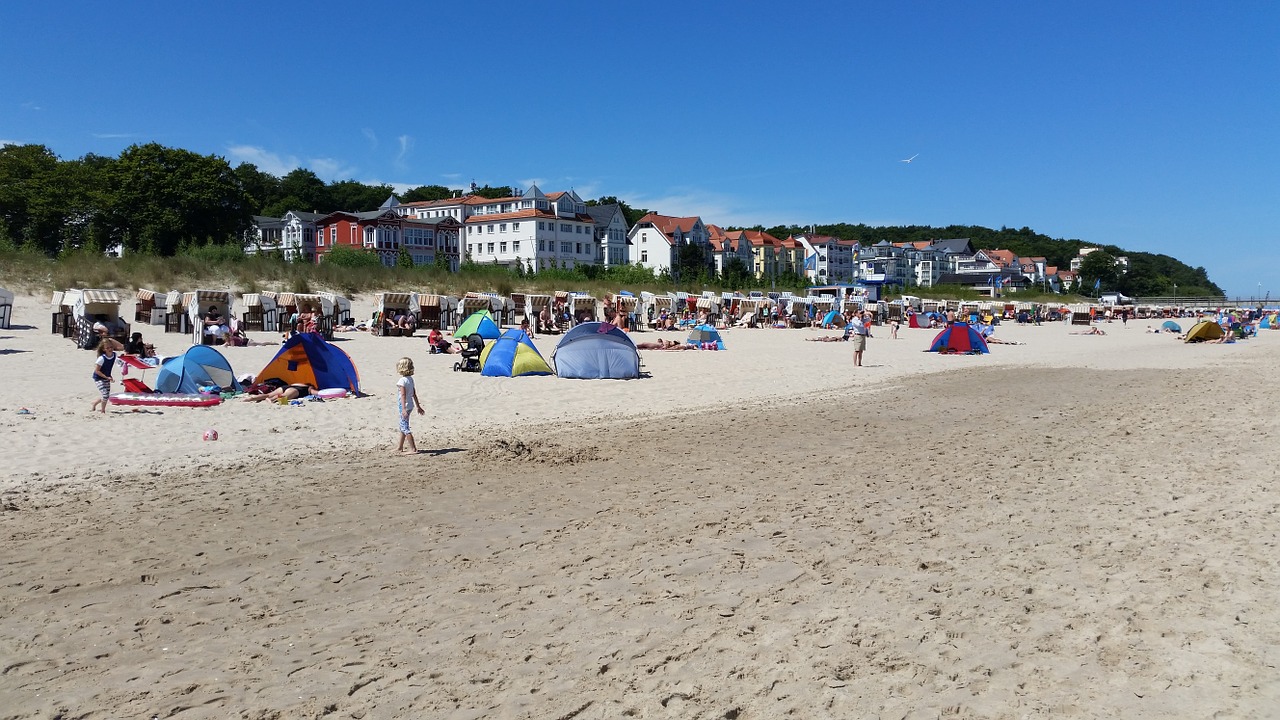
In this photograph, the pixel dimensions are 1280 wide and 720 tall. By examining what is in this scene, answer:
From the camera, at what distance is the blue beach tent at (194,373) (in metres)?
13.8

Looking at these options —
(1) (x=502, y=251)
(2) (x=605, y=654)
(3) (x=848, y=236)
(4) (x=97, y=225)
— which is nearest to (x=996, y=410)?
(2) (x=605, y=654)

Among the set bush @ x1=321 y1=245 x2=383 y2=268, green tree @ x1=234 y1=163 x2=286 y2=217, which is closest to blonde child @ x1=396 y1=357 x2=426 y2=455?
bush @ x1=321 y1=245 x2=383 y2=268

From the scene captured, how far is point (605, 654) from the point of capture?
4555 millimetres

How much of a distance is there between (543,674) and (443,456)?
A: 19.8 ft

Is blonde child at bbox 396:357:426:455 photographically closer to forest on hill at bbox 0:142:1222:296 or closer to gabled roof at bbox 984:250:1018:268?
forest on hill at bbox 0:142:1222:296

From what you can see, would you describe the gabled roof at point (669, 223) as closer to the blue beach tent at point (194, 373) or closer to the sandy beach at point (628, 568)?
the blue beach tent at point (194, 373)

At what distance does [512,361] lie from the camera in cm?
1841

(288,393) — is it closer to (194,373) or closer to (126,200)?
(194,373)

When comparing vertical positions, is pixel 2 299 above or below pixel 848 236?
below

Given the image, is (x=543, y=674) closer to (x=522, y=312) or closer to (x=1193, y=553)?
(x=1193, y=553)

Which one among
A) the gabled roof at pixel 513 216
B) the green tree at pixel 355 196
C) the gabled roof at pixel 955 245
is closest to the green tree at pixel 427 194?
the green tree at pixel 355 196

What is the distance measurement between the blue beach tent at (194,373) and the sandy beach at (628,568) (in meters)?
1.54

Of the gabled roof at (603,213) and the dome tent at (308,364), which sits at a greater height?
the gabled roof at (603,213)

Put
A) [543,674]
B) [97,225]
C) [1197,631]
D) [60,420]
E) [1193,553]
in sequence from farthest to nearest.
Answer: [97,225]
[60,420]
[1193,553]
[1197,631]
[543,674]
